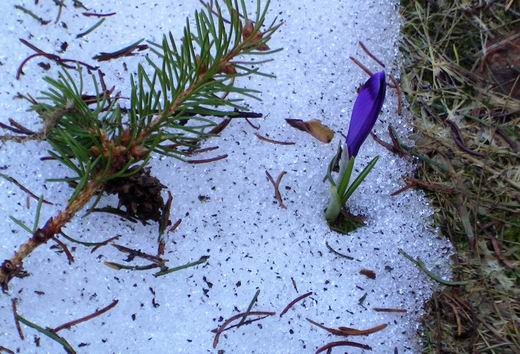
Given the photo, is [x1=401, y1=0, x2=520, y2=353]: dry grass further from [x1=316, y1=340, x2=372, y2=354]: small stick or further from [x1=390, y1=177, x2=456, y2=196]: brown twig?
[x1=316, y1=340, x2=372, y2=354]: small stick

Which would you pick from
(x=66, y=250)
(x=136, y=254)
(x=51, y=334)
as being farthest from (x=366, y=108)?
(x=51, y=334)

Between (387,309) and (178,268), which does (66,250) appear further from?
(387,309)

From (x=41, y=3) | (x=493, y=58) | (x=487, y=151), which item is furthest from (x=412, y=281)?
(x=41, y=3)

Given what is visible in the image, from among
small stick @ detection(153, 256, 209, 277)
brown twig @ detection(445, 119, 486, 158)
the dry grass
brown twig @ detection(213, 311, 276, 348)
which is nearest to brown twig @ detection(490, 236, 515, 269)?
the dry grass

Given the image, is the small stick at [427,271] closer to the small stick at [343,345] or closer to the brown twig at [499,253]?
the brown twig at [499,253]

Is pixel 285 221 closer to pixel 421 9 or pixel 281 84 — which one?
pixel 281 84

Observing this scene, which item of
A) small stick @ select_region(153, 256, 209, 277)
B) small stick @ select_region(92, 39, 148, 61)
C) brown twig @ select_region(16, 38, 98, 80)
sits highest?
brown twig @ select_region(16, 38, 98, 80)
